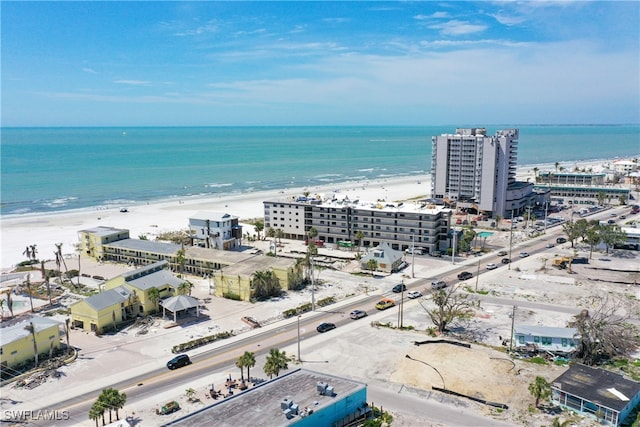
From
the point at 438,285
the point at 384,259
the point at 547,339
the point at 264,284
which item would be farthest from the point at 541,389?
the point at 384,259

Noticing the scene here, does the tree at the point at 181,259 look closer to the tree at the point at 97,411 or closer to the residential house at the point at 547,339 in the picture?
the tree at the point at 97,411

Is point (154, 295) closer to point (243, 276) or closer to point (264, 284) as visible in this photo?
point (243, 276)

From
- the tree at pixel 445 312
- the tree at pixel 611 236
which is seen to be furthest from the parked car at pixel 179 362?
the tree at pixel 611 236

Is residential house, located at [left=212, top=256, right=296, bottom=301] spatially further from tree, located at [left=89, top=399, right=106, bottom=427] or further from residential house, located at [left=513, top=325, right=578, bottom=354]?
residential house, located at [left=513, top=325, right=578, bottom=354]

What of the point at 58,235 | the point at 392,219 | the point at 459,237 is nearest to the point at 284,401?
the point at 392,219

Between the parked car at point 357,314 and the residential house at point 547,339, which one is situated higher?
the residential house at point 547,339

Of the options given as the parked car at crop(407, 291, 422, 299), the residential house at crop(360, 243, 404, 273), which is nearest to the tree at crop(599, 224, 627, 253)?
the residential house at crop(360, 243, 404, 273)
